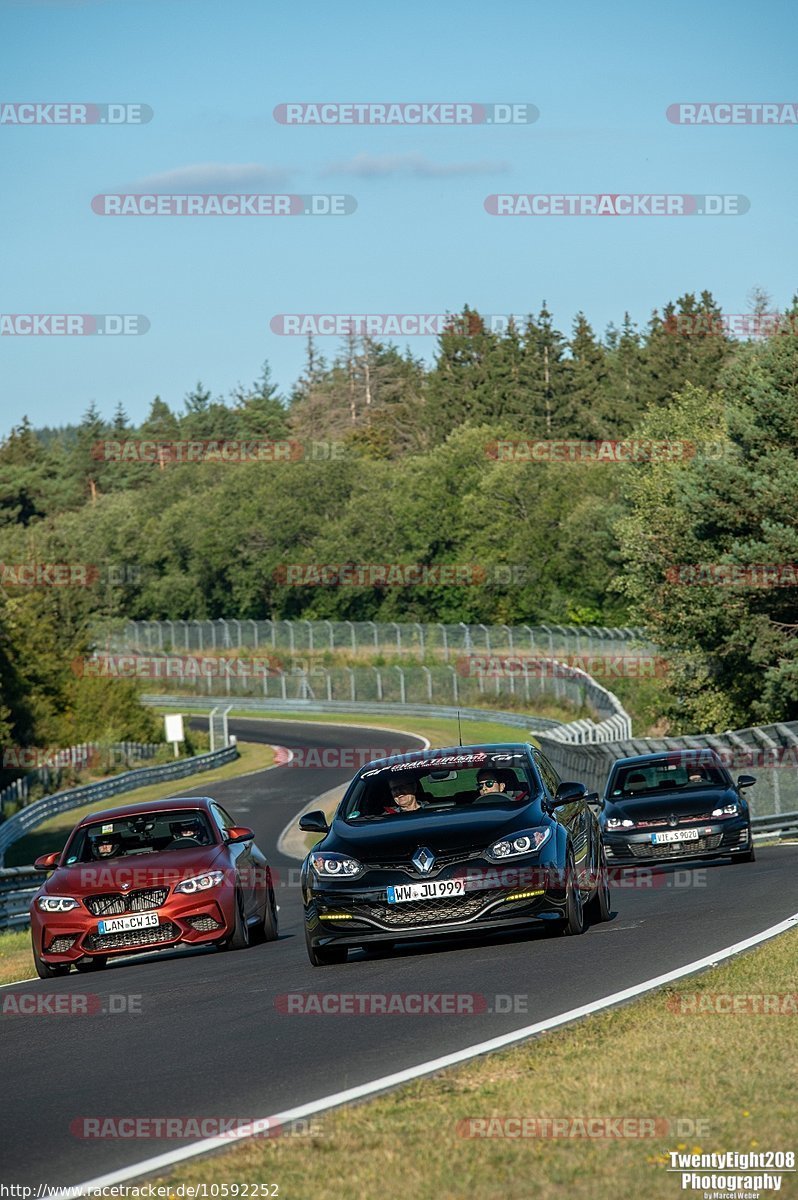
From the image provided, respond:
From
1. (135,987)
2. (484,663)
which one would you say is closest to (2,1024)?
(135,987)

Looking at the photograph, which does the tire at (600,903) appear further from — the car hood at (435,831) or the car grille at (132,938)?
the car grille at (132,938)

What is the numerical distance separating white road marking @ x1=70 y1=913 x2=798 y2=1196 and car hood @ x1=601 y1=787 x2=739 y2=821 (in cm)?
1092

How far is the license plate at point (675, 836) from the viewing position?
22.5 metres

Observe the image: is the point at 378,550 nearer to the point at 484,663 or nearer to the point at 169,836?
the point at 484,663

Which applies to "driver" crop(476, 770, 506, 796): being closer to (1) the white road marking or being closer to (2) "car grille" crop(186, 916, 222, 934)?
(1) the white road marking

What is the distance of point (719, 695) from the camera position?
187ft

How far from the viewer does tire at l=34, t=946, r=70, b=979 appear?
15.5 metres

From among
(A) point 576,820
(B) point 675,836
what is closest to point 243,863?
(A) point 576,820

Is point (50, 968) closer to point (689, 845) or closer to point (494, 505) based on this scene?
point (689, 845)

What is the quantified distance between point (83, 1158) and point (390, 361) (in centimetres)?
16345

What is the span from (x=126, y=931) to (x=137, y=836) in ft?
4.92

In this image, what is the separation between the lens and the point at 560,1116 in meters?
6.93

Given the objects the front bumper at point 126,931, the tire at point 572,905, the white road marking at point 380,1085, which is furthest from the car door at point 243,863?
the white road marking at point 380,1085

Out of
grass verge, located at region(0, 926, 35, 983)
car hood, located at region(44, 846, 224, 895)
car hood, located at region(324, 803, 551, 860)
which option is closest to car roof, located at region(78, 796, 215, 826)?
car hood, located at region(44, 846, 224, 895)
